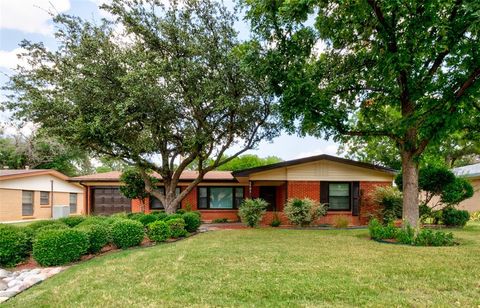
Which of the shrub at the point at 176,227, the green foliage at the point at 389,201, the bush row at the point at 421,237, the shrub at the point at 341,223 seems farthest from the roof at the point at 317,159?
the bush row at the point at 421,237

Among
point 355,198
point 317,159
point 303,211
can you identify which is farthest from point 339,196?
point 303,211

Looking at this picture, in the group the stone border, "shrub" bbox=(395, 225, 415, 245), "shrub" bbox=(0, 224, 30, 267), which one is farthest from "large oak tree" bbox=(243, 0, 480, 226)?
"shrub" bbox=(0, 224, 30, 267)

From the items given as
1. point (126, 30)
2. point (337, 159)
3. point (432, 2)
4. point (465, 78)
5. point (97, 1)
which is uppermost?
point (97, 1)

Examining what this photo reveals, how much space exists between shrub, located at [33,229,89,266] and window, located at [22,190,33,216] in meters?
17.6

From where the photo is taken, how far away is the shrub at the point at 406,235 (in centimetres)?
942

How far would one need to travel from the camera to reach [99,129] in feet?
40.6

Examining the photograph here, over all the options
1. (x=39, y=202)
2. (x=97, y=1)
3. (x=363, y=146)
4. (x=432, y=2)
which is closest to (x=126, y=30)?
(x=97, y=1)

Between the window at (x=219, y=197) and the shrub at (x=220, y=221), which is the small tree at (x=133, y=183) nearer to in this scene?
the window at (x=219, y=197)

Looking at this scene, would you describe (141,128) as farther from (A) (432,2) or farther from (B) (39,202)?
(B) (39,202)

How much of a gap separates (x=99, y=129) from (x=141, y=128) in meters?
1.92

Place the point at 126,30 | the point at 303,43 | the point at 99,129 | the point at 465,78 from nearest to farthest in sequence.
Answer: the point at 465,78 → the point at 303,43 → the point at 99,129 → the point at 126,30

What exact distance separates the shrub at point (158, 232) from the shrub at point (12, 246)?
3.40 metres

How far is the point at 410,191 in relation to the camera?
34.8ft

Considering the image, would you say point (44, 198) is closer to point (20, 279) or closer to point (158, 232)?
point (158, 232)
